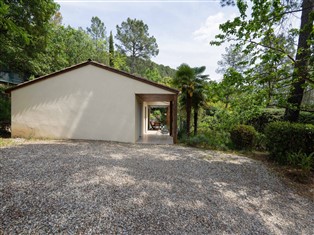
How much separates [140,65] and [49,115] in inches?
953

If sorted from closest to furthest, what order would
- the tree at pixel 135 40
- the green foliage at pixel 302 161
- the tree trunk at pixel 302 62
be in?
the tree trunk at pixel 302 62, the green foliage at pixel 302 161, the tree at pixel 135 40

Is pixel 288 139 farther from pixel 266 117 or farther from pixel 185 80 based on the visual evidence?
pixel 185 80

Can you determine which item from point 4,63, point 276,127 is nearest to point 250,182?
point 276,127

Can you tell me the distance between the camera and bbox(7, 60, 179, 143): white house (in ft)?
29.6

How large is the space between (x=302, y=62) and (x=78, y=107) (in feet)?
31.2

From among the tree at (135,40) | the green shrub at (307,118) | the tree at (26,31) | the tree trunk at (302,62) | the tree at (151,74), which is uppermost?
the tree at (135,40)

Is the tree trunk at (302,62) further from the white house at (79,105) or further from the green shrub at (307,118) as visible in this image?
the white house at (79,105)

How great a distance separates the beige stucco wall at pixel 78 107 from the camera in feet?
29.6

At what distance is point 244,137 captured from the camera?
8.48m

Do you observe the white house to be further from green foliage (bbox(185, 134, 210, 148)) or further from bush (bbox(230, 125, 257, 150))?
bush (bbox(230, 125, 257, 150))

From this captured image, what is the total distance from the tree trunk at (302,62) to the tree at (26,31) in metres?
10.9

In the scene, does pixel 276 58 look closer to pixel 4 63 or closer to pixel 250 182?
pixel 250 182

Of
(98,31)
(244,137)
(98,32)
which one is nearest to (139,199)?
(244,137)

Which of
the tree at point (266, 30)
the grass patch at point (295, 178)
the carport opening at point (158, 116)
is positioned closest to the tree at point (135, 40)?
the carport opening at point (158, 116)
